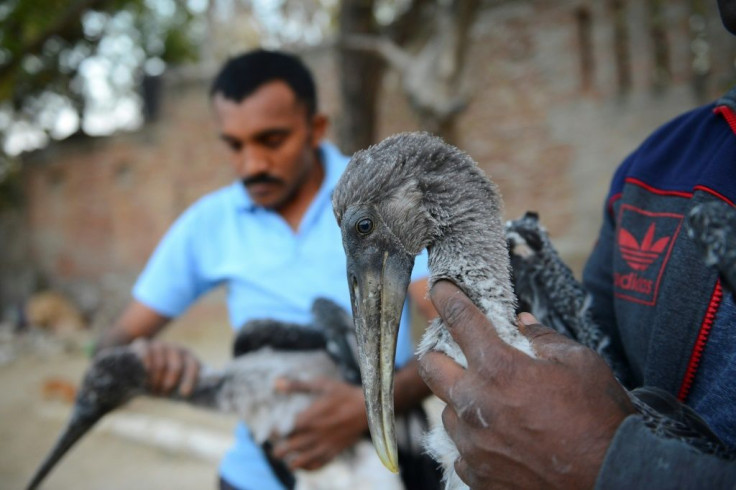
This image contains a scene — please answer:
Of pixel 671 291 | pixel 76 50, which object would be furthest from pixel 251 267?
pixel 76 50

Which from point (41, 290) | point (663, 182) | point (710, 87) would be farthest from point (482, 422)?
point (41, 290)

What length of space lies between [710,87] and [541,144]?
1721mm

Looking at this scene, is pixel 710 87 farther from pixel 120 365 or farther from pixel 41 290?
pixel 41 290

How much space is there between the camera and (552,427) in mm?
912

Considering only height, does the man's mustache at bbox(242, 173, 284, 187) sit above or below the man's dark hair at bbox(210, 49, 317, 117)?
below

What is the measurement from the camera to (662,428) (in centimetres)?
104

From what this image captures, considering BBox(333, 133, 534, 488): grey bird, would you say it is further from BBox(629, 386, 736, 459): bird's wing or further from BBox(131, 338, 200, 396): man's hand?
BBox(131, 338, 200, 396): man's hand

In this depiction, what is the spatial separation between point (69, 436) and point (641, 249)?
2.33 m

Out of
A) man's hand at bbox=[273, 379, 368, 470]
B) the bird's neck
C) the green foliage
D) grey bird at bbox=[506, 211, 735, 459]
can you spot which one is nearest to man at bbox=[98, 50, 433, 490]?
man's hand at bbox=[273, 379, 368, 470]

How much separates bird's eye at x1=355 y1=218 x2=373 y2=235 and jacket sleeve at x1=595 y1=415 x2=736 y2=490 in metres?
0.59

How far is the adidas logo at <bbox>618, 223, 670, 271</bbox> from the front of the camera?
1276 millimetres

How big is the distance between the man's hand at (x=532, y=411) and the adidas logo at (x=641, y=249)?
1.33 ft

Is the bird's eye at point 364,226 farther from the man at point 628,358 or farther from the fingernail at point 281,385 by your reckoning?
the fingernail at point 281,385

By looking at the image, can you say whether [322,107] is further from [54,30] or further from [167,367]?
[167,367]
